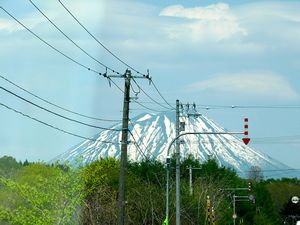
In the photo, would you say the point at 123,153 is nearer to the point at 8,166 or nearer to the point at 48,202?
the point at 48,202

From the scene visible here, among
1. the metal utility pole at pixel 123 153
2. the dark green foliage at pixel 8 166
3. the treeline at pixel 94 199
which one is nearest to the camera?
the metal utility pole at pixel 123 153

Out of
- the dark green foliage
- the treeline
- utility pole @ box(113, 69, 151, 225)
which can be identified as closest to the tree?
the treeline

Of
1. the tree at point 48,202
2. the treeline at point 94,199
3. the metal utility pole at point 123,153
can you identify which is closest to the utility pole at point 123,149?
the metal utility pole at point 123,153

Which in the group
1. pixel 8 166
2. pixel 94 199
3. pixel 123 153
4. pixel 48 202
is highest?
pixel 8 166

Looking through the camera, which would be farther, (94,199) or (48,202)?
(94,199)

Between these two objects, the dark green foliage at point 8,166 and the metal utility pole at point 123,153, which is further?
the dark green foliage at point 8,166

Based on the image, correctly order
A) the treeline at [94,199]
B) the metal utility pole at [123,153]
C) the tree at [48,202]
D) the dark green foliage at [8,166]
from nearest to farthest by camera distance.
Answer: the metal utility pole at [123,153] → the treeline at [94,199] → the tree at [48,202] → the dark green foliage at [8,166]

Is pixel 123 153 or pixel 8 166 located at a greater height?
pixel 8 166

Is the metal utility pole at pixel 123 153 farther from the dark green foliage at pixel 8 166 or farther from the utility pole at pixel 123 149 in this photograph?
the dark green foliage at pixel 8 166

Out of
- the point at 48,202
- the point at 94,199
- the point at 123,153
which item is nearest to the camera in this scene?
the point at 123,153

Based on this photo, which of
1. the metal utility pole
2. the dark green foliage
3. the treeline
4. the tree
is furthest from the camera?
the dark green foliage

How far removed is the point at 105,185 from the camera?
3135 inches

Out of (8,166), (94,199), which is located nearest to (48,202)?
(94,199)

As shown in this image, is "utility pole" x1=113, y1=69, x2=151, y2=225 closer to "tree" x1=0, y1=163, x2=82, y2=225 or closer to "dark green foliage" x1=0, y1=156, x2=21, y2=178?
"tree" x1=0, y1=163, x2=82, y2=225
